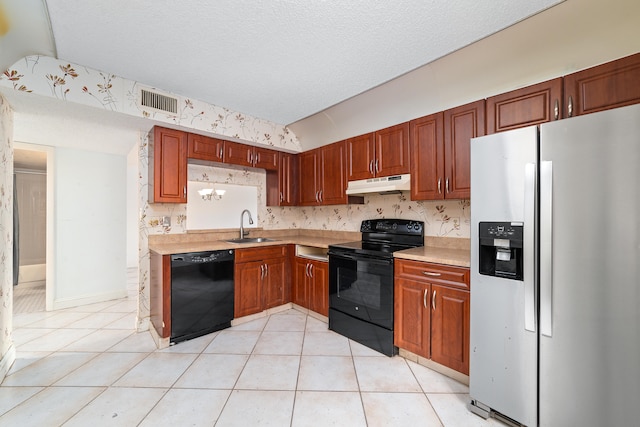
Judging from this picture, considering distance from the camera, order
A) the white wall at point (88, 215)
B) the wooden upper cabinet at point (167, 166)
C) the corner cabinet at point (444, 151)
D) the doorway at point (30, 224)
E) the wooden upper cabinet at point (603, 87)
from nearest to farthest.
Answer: the wooden upper cabinet at point (603, 87), the corner cabinet at point (444, 151), the wooden upper cabinet at point (167, 166), the white wall at point (88, 215), the doorway at point (30, 224)

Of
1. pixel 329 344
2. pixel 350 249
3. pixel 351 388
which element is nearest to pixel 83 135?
pixel 350 249

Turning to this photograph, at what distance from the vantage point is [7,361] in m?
2.14

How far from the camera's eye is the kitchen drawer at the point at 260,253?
304cm

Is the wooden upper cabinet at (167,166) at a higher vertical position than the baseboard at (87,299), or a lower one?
higher

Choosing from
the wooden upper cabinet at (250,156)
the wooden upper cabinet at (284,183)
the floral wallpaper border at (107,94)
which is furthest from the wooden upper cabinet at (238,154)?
the wooden upper cabinet at (284,183)

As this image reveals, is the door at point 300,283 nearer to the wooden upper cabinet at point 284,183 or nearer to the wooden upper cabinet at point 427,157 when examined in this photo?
the wooden upper cabinet at point 284,183

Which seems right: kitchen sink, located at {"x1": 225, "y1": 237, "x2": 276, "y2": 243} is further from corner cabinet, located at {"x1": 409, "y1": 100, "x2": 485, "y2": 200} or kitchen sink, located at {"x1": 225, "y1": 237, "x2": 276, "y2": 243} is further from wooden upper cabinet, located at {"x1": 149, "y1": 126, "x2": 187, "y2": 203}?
corner cabinet, located at {"x1": 409, "y1": 100, "x2": 485, "y2": 200}

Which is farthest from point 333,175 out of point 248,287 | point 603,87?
point 603,87

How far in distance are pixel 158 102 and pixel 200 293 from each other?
196cm

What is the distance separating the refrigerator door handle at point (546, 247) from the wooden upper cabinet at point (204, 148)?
3.00m

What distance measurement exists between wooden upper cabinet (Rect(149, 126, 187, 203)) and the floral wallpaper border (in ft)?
0.56

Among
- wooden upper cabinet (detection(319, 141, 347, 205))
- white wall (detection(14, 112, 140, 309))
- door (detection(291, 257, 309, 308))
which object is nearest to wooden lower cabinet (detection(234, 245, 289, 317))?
door (detection(291, 257, 309, 308))

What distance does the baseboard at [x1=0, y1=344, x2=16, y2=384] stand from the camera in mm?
2014

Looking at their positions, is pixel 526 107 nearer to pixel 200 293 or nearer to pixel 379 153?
pixel 379 153
